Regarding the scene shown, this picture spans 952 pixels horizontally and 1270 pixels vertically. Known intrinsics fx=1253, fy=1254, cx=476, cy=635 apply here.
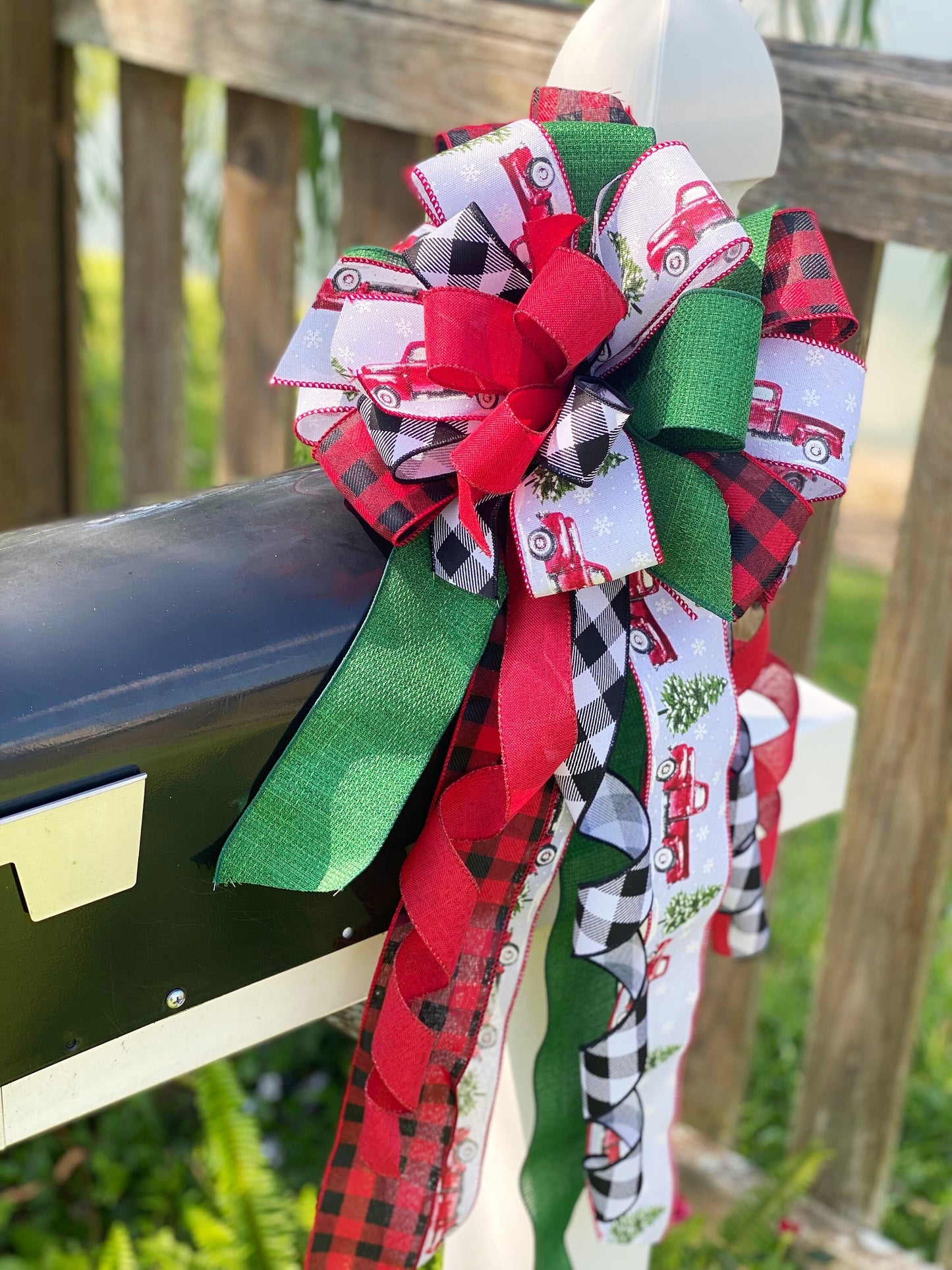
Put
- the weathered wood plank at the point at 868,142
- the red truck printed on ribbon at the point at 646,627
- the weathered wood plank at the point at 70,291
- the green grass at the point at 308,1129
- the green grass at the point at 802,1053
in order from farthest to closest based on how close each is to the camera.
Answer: the weathered wood plank at the point at 70,291 → the green grass at the point at 802,1053 → the green grass at the point at 308,1129 → the weathered wood plank at the point at 868,142 → the red truck printed on ribbon at the point at 646,627

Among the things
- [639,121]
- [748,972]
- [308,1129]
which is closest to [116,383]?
[308,1129]

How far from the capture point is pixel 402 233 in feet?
4.96

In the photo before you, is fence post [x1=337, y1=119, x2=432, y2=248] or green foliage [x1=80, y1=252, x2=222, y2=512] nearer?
fence post [x1=337, y1=119, x2=432, y2=248]

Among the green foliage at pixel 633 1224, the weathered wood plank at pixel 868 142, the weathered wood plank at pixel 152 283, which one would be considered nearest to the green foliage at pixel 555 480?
the green foliage at pixel 633 1224

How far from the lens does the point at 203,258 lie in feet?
7.71

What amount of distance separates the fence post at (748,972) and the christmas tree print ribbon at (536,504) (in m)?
0.45

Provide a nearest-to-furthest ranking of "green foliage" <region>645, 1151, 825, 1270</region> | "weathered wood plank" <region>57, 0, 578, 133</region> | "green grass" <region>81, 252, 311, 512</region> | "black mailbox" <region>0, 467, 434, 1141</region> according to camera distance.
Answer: "black mailbox" <region>0, 467, 434, 1141</region>, "weathered wood plank" <region>57, 0, 578, 133</region>, "green foliage" <region>645, 1151, 825, 1270</region>, "green grass" <region>81, 252, 311, 512</region>

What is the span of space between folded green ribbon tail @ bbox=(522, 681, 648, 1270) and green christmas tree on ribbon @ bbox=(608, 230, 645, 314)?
17cm

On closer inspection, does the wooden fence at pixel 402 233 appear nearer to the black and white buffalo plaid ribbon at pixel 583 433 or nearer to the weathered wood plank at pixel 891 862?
the weathered wood plank at pixel 891 862

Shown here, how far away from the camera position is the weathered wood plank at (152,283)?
1684 millimetres

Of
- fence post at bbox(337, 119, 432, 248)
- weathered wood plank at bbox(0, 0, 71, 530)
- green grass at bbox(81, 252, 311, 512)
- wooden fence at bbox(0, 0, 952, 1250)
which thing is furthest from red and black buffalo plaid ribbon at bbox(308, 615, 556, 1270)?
green grass at bbox(81, 252, 311, 512)

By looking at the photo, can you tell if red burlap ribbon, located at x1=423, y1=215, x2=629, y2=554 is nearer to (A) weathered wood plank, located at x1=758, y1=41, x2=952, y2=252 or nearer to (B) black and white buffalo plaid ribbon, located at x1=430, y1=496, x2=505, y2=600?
(B) black and white buffalo plaid ribbon, located at x1=430, y1=496, x2=505, y2=600

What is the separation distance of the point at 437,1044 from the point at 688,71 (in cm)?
49

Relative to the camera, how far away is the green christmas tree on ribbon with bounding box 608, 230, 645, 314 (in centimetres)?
54
